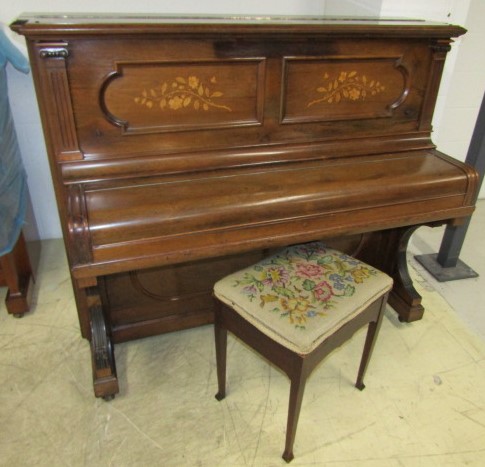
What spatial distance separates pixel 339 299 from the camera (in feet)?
4.22

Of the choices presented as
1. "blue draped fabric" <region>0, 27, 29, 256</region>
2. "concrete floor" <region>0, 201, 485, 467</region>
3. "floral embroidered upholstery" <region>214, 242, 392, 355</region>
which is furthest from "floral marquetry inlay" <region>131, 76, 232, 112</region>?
"concrete floor" <region>0, 201, 485, 467</region>

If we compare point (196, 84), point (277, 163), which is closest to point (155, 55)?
point (196, 84)

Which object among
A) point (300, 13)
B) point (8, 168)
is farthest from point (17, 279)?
point (300, 13)

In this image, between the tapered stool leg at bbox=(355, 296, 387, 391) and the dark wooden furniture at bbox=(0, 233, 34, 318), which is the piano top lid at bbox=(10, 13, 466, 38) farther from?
the dark wooden furniture at bbox=(0, 233, 34, 318)

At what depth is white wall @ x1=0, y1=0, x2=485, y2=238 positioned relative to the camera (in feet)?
6.37

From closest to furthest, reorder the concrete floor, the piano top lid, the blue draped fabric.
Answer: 1. the piano top lid
2. the concrete floor
3. the blue draped fabric

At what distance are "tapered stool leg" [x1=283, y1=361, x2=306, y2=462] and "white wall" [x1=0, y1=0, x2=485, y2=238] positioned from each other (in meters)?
1.51

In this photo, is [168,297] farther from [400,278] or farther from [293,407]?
[400,278]

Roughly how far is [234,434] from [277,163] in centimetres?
89

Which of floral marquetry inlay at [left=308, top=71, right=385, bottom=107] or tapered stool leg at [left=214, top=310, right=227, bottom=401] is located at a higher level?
floral marquetry inlay at [left=308, top=71, right=385, bottom=107]

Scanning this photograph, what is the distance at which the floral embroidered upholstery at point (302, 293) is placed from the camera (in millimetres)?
1201

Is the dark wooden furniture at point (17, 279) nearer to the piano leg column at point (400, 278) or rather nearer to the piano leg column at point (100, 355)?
the piano leg column at point (100, 355)

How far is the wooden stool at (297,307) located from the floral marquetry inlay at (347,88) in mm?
509

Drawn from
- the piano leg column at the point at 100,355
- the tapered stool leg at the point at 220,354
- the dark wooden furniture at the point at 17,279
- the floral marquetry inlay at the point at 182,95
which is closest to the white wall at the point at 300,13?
the dark wooden furniture at the point at 17,279
